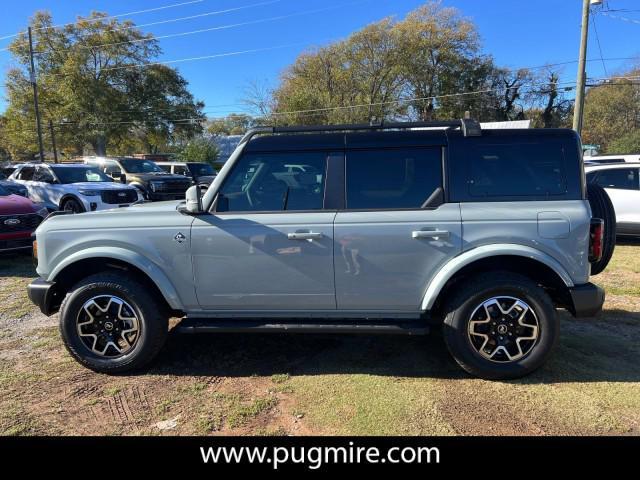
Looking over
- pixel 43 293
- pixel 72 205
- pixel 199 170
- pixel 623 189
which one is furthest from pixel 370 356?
pixel 199 170

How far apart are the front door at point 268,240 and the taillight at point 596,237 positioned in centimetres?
188

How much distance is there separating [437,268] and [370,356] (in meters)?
1.11

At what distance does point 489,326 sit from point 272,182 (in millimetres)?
1989

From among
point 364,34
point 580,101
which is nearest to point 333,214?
point 580,101

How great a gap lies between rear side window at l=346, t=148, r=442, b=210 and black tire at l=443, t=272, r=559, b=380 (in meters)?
0.77

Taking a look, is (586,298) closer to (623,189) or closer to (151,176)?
(623,189)

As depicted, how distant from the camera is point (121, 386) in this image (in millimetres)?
3521

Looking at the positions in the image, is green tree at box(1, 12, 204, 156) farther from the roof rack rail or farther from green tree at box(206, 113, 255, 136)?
the roof rack rail

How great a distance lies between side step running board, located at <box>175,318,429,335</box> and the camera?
11.1ft

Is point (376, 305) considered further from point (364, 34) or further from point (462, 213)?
point (364, 34)

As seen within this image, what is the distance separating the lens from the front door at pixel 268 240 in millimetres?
3424

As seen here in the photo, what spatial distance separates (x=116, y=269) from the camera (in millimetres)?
3764

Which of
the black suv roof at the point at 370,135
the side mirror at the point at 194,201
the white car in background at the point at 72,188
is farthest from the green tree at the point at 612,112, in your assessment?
the side mirror at the point at 194,201

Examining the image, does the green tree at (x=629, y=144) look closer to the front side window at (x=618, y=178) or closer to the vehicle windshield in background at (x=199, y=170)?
the front side window at (x=618, y=178)
